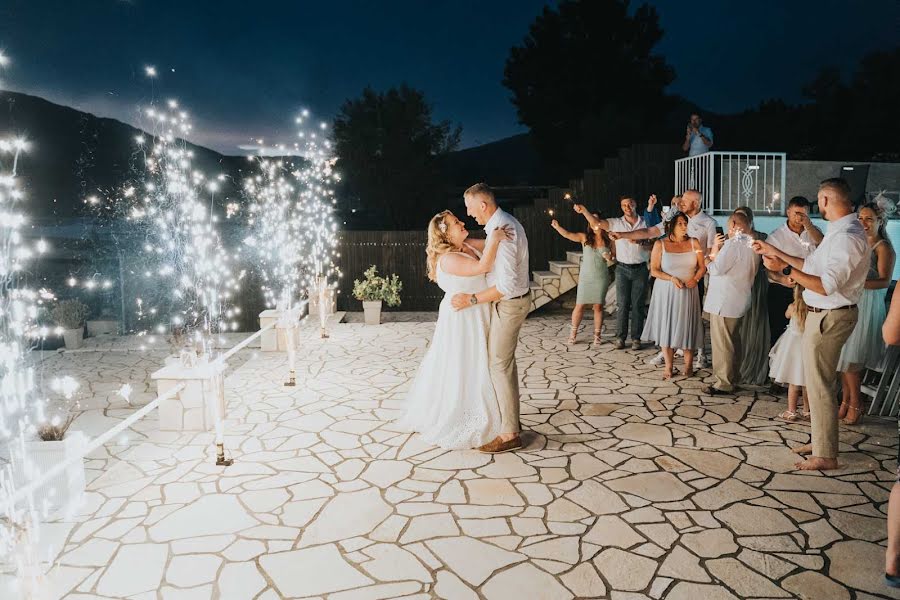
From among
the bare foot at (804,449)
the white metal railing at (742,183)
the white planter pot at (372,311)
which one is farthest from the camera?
the white metal railing at (742,183)

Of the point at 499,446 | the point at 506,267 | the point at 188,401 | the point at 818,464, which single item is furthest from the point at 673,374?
the point at 188,401

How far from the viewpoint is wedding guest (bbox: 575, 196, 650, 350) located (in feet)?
28.2

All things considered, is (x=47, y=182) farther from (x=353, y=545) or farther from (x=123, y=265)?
(x=353, y=545)

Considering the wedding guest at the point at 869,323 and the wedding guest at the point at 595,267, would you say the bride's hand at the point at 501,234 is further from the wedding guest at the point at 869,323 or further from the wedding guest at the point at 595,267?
the wedding guest at the point at 595,267

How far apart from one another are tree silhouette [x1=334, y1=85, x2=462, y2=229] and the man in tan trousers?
2592 cm

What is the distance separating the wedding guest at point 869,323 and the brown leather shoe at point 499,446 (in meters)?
3.01

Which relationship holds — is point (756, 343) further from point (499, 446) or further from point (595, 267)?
point (499, 446)

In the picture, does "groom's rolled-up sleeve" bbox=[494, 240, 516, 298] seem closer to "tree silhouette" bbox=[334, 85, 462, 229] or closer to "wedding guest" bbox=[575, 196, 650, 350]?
"wedding guest" bbox=[575, 196, 650, 350]

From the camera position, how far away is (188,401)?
19.3 feet

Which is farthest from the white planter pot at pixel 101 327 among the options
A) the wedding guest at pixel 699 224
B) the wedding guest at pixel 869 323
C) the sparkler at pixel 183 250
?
the wedding guest at pixel 869 323

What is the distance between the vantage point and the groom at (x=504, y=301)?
4.93 meters

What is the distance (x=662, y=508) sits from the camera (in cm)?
418

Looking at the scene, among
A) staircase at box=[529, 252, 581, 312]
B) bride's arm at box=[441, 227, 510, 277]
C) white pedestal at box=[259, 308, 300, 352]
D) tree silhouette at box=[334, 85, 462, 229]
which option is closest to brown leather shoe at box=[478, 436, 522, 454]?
bride's arm at box=[441, 227, 510, 277]

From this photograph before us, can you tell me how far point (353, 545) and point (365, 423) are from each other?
2288mm
